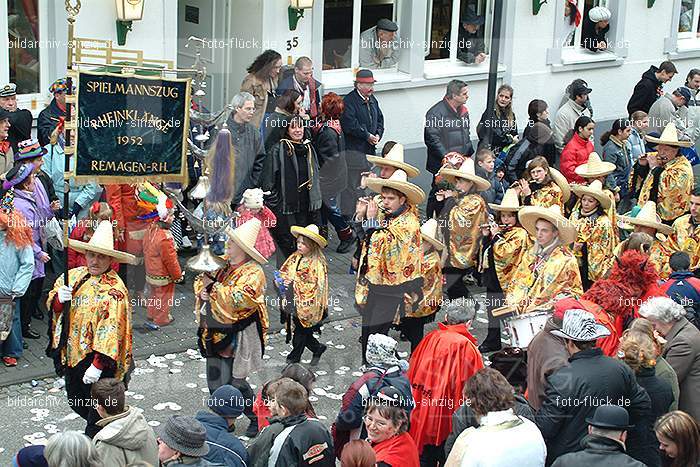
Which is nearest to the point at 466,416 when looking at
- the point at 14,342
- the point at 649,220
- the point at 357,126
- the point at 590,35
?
the point at 649,220

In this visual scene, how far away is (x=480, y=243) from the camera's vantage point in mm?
12258

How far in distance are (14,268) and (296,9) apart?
590 cm

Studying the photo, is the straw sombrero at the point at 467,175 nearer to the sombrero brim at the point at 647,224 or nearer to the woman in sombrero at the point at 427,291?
the woman in sombrero at the point at 427,291

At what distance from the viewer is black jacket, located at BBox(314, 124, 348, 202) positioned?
13870mm

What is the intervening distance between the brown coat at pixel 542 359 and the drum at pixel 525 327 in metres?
0.68

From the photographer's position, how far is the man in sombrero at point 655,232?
37.3ft

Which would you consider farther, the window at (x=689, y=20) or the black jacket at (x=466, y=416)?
the window at (x=689, y=20)

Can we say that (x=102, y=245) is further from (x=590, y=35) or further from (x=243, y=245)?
(x=590, y=35)

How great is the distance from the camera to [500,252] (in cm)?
1155

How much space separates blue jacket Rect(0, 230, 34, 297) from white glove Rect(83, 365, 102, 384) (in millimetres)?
2145

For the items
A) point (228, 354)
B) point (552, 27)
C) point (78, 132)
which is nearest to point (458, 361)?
point (228, 354)

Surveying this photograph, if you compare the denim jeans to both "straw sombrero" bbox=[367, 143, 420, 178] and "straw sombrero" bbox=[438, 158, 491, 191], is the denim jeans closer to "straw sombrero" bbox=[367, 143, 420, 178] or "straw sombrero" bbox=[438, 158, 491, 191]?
"straw sombrero" bbox=[367, 143, 420, 178]

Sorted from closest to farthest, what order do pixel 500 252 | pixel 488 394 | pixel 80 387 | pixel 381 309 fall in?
1. pixel 488 394
2. pixel 80 387
3. pixel 381 309
4. pixel 500 252

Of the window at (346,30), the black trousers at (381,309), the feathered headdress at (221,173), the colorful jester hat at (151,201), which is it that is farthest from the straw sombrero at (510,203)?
the window at (346,30)
